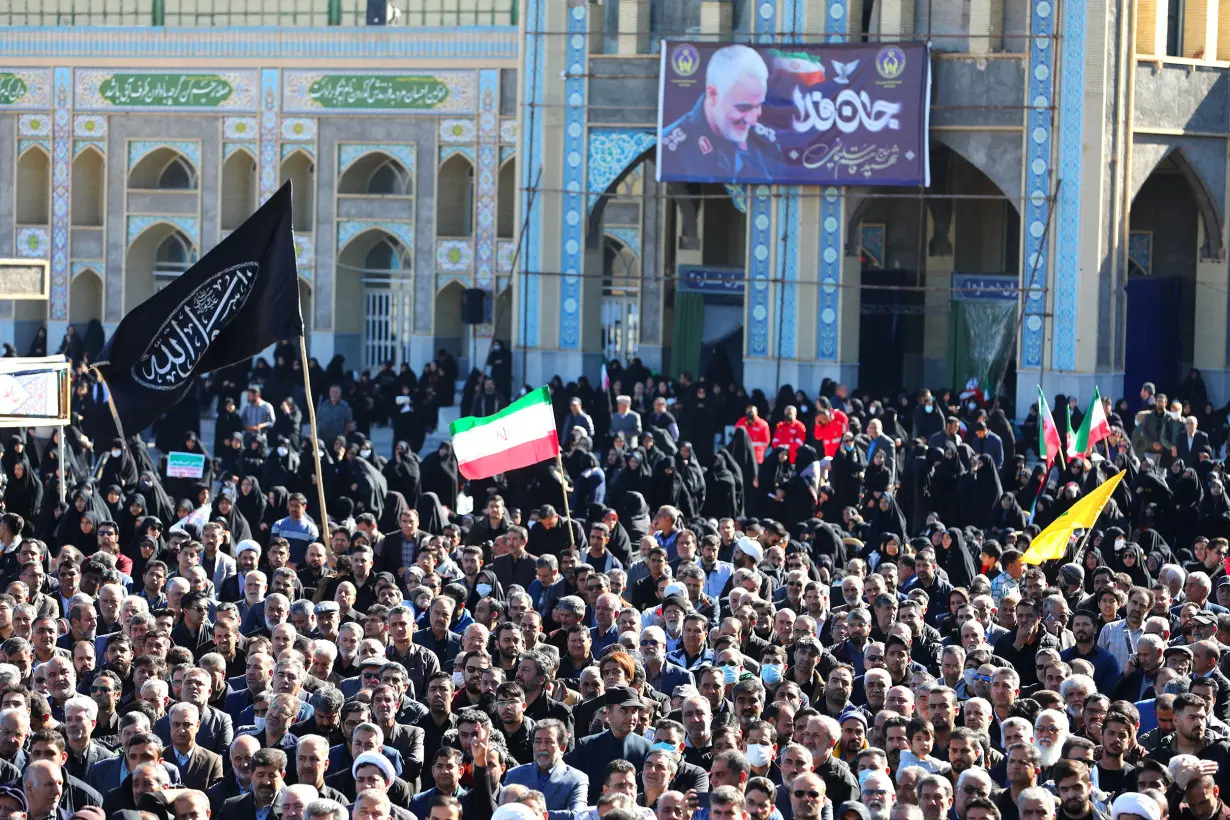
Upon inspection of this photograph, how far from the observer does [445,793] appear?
7.77m

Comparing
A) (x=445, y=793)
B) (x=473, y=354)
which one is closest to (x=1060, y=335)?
(x=473, y=354)

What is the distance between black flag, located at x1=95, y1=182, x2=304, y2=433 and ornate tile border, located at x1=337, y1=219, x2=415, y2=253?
19008mm

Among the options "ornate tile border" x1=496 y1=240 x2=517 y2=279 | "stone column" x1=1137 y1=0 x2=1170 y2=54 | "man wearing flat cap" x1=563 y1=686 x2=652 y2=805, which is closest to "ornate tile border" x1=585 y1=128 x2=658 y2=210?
"stone column" x1=1137 y1=0 x2=1170 y2=54

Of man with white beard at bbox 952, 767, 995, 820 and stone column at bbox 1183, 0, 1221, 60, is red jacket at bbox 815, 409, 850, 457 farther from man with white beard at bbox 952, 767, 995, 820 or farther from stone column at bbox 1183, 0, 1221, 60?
man with white beard at bbox 952, 767, 995, 820

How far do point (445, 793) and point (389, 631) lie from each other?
234cm

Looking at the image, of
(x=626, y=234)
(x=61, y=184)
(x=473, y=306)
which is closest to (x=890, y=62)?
(x=626, y=234)

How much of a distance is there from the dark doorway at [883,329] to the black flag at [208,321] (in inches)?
583

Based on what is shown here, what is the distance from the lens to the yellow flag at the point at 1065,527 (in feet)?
41.4

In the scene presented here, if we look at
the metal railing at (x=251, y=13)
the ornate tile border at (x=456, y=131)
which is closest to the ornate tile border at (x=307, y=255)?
the ornate tile border at (x=456, y=131)

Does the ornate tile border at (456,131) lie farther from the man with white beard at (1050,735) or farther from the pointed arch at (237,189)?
the man with white beard at (1050,735)

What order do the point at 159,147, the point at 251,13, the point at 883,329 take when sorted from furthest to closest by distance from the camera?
the point at 159,147 → the point at 251,13 → the point at 883,329

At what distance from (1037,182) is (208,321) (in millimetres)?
13064

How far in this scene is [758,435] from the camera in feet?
62.5

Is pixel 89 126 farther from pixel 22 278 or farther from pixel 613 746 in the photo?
pixel 613 746
